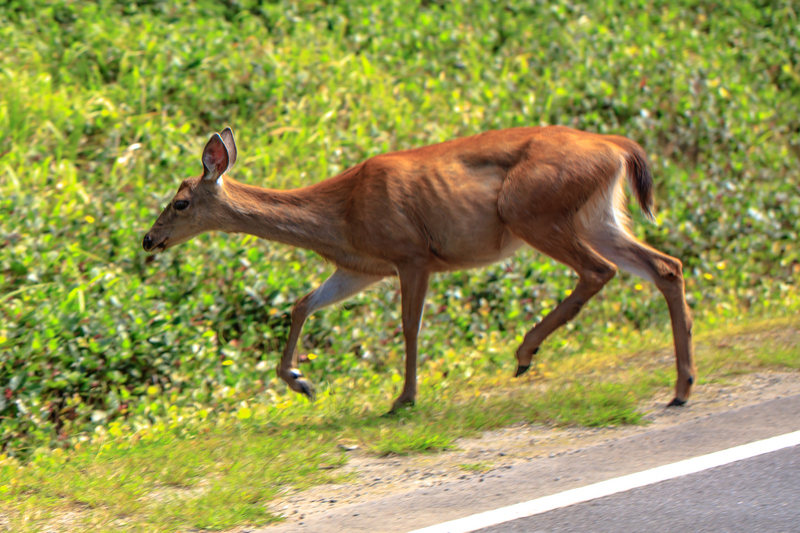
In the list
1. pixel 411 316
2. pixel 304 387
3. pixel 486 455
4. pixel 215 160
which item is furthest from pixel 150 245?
pixel 486 455

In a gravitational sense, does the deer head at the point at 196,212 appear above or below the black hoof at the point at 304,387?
above

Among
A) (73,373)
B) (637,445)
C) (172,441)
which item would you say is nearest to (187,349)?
(73,373)

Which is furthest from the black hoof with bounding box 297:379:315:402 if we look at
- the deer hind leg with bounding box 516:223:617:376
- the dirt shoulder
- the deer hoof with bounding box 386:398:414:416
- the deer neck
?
the deer hind leg with bounding box 516:223:617:376

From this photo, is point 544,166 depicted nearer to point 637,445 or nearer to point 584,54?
point 637,445

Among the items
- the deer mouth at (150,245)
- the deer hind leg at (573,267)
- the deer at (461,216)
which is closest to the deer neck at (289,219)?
the deer at (461,216)

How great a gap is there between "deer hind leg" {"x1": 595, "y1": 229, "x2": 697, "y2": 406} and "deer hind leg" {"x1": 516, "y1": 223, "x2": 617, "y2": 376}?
0.27 meters

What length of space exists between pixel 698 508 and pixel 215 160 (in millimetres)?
3582

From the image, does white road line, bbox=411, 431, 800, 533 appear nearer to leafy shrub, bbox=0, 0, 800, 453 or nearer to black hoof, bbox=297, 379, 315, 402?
black hoof, bbox=297, 379, 315, 402

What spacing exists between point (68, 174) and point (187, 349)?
8.20 feet

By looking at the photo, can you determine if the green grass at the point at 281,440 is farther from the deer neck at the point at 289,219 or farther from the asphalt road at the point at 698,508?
the deer neck at the point at 289,219

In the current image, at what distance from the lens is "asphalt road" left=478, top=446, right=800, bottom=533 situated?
138 inches

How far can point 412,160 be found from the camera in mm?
5727

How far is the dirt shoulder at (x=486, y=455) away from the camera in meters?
4.11

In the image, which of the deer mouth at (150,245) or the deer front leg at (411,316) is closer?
the deer front leg at (411,316)
